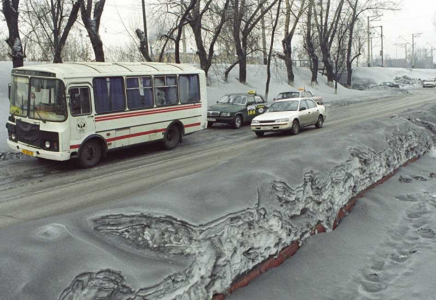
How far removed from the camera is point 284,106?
20.7m

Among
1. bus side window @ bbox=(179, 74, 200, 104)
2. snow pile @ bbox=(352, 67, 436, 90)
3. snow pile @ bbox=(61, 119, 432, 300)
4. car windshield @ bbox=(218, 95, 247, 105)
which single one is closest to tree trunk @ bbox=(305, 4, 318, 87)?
car windshield @ bbox=(218, 95, 247, 105)

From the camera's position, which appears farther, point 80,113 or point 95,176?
point 80,113

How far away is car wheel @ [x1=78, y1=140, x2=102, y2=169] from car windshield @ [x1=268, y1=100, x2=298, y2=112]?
9191 mm

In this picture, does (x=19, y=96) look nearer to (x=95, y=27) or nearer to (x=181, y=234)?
(x=95, y=27)

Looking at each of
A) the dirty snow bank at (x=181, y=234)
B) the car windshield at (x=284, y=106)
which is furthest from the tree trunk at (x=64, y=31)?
the dirty snow bank at (x=181, y=234)

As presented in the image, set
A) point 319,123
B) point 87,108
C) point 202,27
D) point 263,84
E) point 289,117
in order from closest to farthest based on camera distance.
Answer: point 87,108, point 289,117, point 319,123, point 202,27, point 263,84

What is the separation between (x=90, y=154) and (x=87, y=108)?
134 cm

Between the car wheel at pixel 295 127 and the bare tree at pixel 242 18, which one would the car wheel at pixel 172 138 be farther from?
the bare tree at pixel 242 18

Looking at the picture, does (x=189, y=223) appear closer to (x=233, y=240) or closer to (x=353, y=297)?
(x=233, y=240)

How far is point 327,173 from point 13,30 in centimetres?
1586

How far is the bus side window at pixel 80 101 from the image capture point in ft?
42.7

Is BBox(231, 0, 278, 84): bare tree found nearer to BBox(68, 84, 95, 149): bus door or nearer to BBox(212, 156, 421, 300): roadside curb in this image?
BBox(68, 84, 95, 149): bus door

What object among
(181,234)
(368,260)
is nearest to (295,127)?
(368,260)

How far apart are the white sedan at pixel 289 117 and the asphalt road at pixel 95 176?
1433mm
